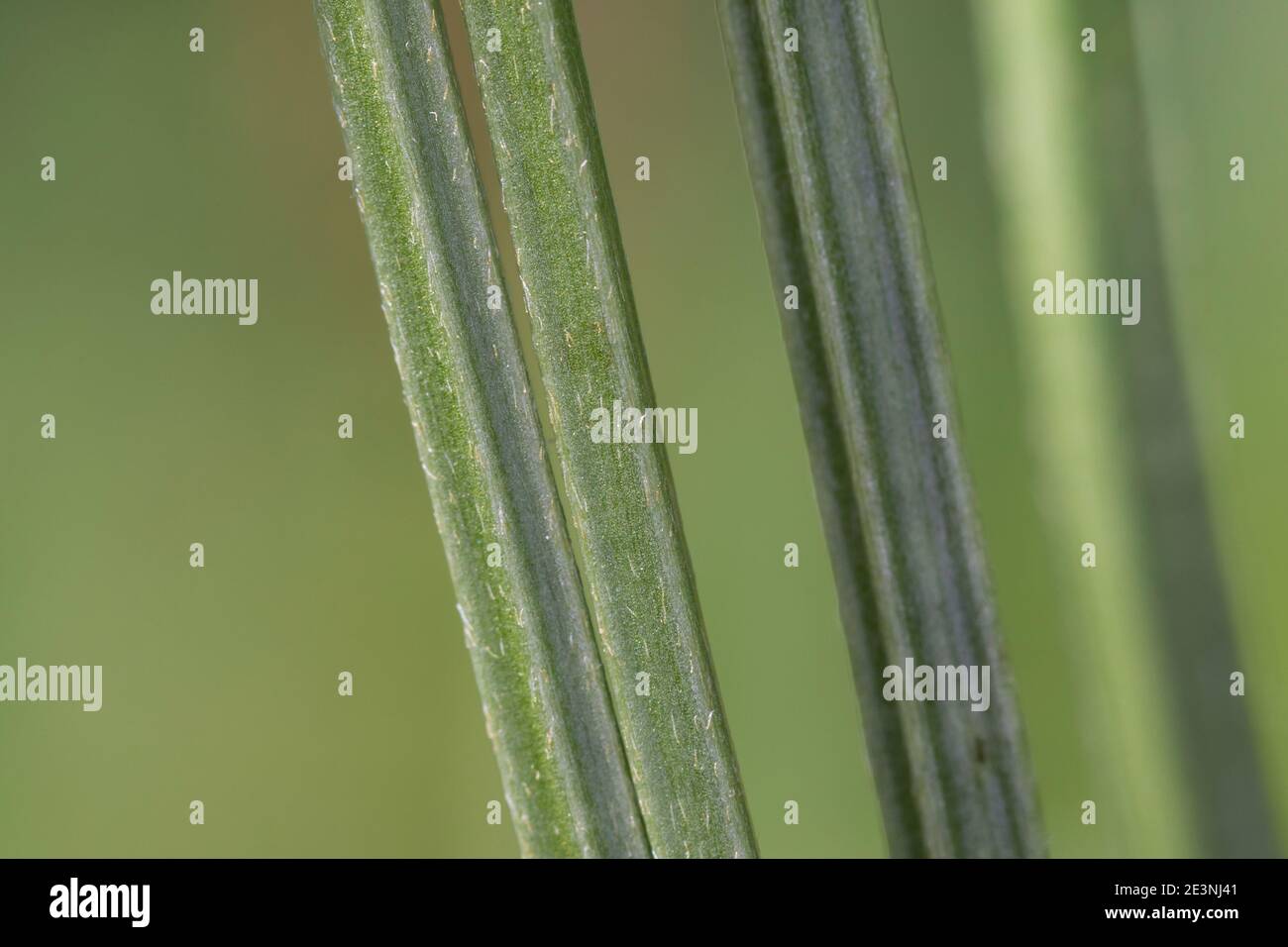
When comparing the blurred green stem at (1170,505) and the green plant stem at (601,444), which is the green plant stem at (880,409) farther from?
the blurred green stem at (1170,505)

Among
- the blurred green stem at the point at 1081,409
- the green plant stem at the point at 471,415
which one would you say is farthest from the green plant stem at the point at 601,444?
the blurred green stem at the point at 1081,409

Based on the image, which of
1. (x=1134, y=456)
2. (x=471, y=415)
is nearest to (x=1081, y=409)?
(x=1134, y=456)

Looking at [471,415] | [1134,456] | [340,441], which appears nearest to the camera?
[471,415]

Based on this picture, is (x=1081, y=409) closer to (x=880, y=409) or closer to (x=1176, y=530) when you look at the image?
(x=1176, y=530)

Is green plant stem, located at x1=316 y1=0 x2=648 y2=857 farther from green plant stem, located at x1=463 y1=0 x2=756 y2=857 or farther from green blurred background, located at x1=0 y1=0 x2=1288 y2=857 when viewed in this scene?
green blurred background, located at x1=0 y1=0 x2=1288 y2=857

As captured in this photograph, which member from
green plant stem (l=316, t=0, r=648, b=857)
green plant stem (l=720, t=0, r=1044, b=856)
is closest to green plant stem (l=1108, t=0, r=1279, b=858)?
green plant stem (l=720, t=0, r=1044, b=856)
